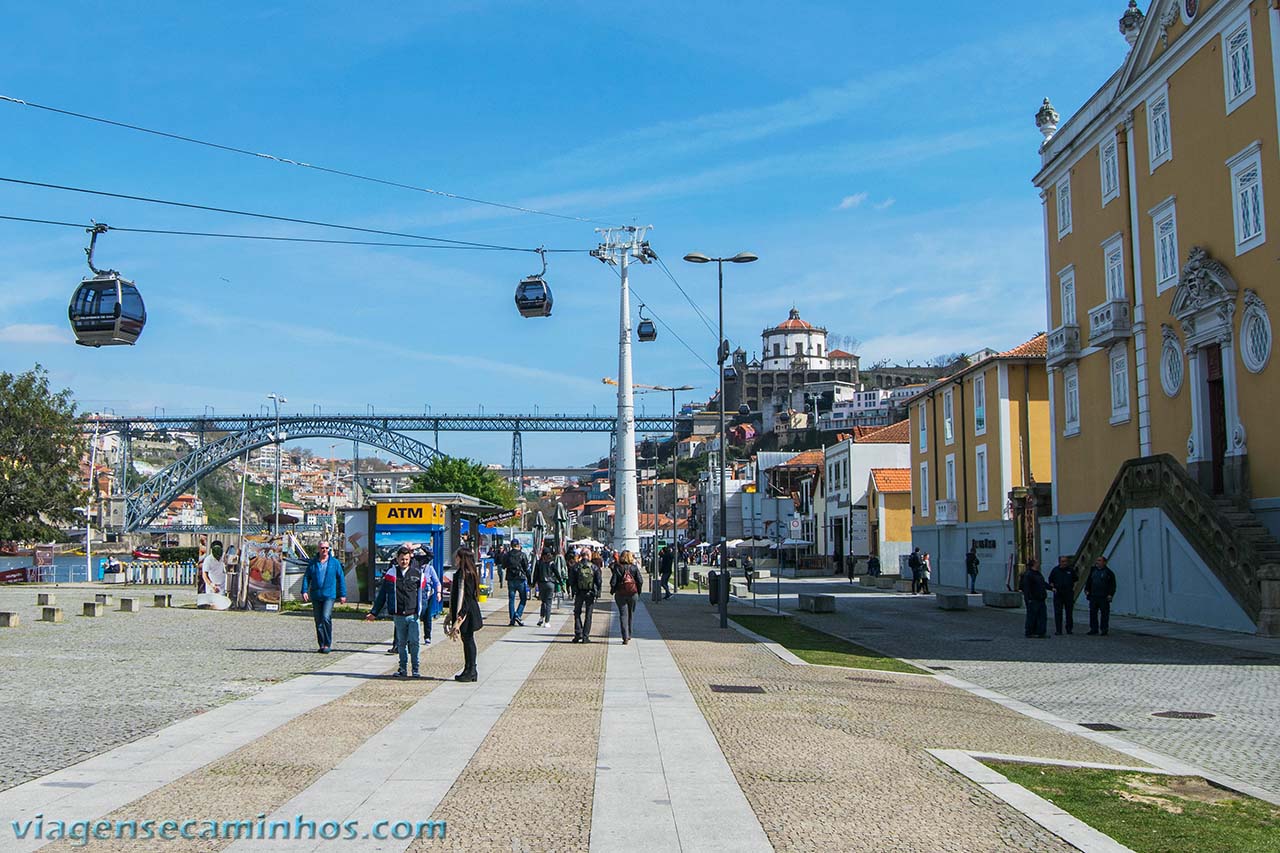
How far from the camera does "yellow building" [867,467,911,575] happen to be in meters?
61.8

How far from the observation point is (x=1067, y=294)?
3419cm

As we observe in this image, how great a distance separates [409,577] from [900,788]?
814 centimetres

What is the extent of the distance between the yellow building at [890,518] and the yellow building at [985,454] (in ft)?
34.7

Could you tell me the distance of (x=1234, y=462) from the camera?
24.3 metres

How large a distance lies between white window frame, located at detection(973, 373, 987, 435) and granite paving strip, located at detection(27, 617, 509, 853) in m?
35.0

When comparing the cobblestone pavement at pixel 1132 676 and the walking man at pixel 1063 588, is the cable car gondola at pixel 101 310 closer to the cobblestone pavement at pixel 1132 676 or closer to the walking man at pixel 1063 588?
the cobblestone pavement at pixel 1132 676

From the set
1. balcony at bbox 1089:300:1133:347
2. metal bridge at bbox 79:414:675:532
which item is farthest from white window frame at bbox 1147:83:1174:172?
metal bridge at bbox 79:414:675:532

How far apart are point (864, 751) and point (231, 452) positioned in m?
122

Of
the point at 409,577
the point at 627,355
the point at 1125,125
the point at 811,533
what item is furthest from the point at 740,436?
the point at 409,577

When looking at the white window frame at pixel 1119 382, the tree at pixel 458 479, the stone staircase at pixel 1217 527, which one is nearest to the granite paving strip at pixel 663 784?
the stone staircase at pixel 1217 527

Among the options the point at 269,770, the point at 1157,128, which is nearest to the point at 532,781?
the point at 269,770

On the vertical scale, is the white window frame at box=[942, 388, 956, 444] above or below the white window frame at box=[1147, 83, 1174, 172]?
below

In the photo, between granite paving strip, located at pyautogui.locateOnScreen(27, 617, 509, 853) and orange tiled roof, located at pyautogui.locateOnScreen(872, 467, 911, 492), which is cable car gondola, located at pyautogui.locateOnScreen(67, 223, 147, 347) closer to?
granite paving strip, located at pyautogui.locateOnScreen(27, 617, 509, 853)

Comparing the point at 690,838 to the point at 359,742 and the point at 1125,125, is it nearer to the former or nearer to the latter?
the point at 359,742
